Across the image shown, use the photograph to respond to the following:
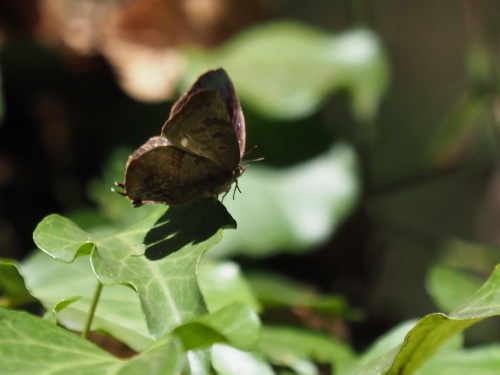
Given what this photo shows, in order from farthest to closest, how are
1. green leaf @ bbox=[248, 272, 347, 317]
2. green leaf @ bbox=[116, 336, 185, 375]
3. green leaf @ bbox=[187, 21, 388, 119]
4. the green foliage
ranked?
green leaf @ bbox=[187, 21, 388, 119] → green leaf @ bbox=[248, 272, 347, 317] → the green foliage → green leaf @ bbox=[116, 336, 185, 375]

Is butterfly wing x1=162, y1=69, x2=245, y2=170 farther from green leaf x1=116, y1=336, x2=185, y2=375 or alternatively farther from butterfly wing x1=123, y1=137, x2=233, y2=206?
green leaf x1=116, y1=336, x2=185, y2=375

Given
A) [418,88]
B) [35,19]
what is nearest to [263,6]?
[418,88]

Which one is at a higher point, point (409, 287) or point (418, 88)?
point (418, 88)

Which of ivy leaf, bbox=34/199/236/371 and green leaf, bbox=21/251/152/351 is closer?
ivy leaf, bbox=34/199/236/371

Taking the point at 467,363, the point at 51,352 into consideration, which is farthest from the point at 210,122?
the point at 467,363

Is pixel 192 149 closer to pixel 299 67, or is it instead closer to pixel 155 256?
pixel 155 256

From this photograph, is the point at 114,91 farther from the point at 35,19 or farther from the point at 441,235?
the point at 441,235

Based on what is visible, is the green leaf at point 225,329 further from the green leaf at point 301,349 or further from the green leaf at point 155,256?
the green leaf at point 301,349

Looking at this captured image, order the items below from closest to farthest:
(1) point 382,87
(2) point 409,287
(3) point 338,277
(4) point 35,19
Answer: (1) point 382,87, (3) point 338,277, (4) point 35,19, (2) point 409,287

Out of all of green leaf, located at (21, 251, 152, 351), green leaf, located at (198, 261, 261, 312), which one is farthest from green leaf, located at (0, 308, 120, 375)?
green leaf, located at (198, 261, 261, 312)
